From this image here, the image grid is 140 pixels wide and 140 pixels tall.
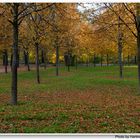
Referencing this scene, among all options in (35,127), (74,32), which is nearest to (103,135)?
(35,127)

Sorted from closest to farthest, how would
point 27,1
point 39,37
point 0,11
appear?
point 27,1, point 0,11, point 39,37

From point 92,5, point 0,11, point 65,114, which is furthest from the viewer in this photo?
point 92,5

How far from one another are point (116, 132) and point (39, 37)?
53.5ft

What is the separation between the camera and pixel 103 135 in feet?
29.0

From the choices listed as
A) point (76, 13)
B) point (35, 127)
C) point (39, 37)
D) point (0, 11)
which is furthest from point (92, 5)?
point (35, 127)

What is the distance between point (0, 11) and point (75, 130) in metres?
7.49

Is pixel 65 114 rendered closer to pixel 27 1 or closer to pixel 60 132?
pixel 60 132

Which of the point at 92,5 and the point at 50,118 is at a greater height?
the point at 92,5

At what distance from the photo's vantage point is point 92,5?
688 inches

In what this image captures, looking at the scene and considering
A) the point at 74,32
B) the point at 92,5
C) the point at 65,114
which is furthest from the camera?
the point at 74,32

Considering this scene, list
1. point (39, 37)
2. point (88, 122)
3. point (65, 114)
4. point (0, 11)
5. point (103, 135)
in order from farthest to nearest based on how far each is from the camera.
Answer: point (39, 37), point (0, 11), point (65, 114), point (88, 122), point (103, 135)

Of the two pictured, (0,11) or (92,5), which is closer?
(0,11)

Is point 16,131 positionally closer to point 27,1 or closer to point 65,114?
point 65,114

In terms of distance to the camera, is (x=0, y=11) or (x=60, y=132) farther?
(x=0, y=11)
